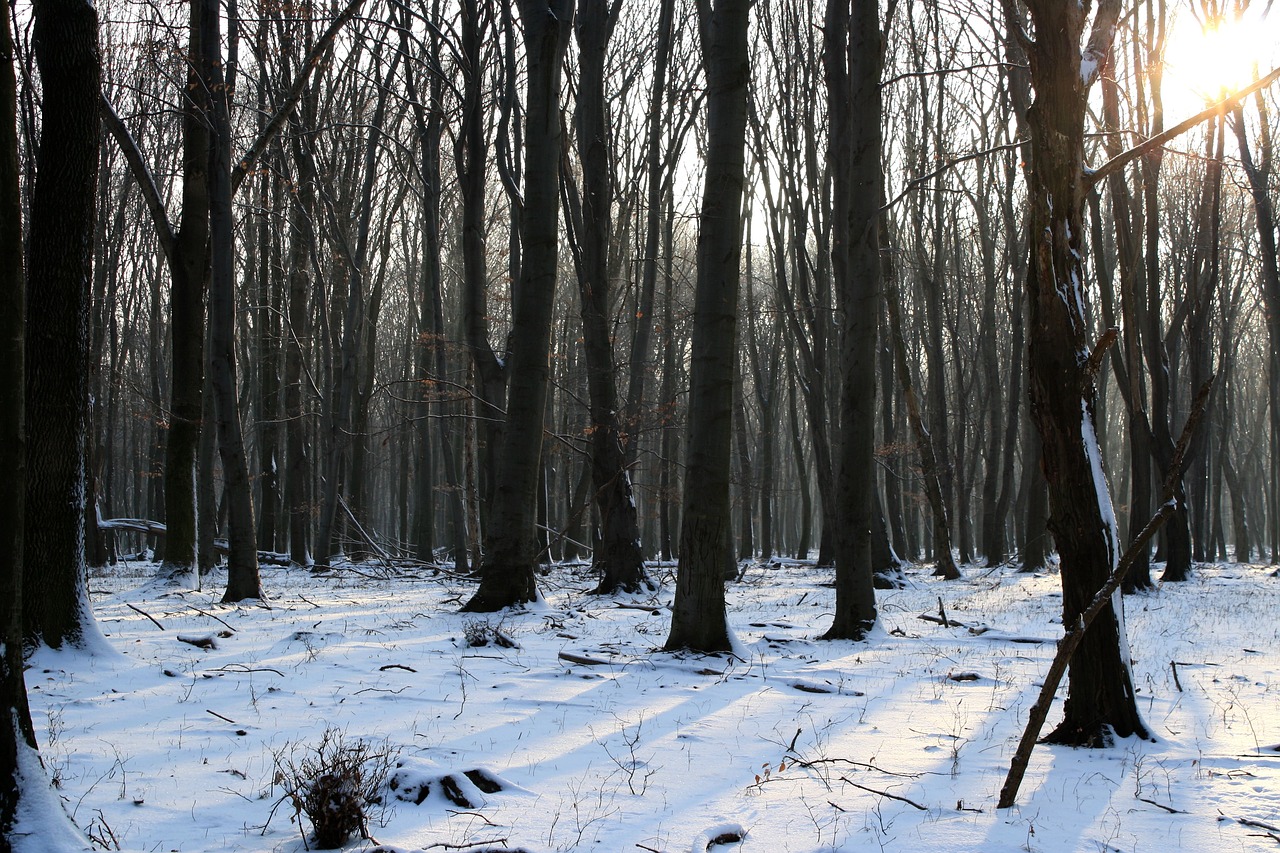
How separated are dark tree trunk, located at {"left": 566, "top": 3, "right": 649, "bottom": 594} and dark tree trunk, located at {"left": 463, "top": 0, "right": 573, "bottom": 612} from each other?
273cm

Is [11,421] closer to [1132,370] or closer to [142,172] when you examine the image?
[142,172]

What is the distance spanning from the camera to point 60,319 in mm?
5449

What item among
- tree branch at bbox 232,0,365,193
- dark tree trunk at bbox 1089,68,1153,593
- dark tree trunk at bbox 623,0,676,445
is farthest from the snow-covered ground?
dark tree trunk at bbox 623,0,676,445

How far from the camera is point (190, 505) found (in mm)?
11172

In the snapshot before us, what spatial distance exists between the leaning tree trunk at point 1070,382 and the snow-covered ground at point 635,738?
0.32 meters

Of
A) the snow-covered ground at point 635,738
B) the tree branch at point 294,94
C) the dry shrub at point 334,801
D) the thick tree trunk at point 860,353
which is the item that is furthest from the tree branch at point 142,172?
the dry shrub at point 334,801

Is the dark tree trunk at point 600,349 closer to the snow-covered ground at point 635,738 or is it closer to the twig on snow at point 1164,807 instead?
the snow-covered ground at point 635,738

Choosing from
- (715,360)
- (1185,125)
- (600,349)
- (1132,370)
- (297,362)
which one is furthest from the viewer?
(297,362)

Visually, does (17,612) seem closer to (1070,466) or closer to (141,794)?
(141,794)

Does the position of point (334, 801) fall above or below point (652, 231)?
below

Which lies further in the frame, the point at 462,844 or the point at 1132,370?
the point at 1132,370

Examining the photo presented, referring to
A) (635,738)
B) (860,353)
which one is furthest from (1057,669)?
(860,353)

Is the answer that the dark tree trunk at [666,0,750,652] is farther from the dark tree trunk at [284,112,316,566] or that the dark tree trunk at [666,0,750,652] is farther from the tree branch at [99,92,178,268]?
the dark tree trunk at [284,112,316,566]

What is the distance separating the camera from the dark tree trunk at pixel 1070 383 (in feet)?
14.6
